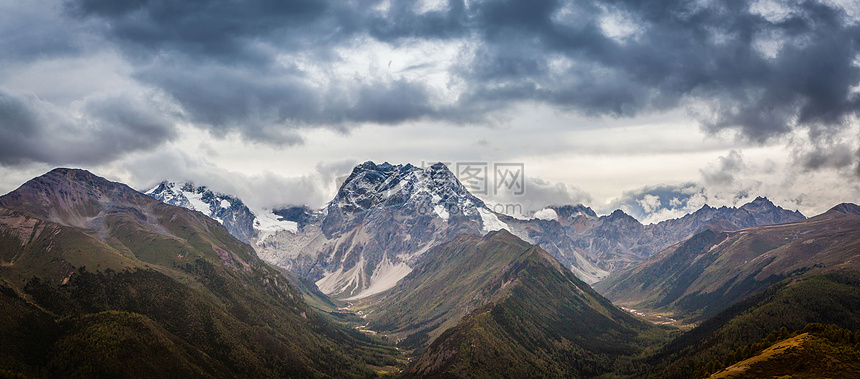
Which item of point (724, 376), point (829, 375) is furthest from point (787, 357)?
point (724, 376)

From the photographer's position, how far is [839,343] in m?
196

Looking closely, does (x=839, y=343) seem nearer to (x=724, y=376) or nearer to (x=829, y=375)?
(x=829, y=375)

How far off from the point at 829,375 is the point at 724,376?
110 ft

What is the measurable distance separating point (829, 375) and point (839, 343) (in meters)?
33.9

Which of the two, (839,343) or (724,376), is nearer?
(724,376)

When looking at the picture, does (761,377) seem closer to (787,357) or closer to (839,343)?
(787,357)

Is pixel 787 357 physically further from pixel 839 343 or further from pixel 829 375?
pixel 839 343

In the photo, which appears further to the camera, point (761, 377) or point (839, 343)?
point (839, 343)

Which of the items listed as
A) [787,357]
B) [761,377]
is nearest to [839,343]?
[787,357]

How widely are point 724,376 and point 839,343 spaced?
190 ft

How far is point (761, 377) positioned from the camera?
177 m

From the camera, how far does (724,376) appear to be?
182 m

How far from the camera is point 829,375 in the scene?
6777 inches

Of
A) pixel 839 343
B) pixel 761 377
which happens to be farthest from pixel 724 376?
pixel 839 343
